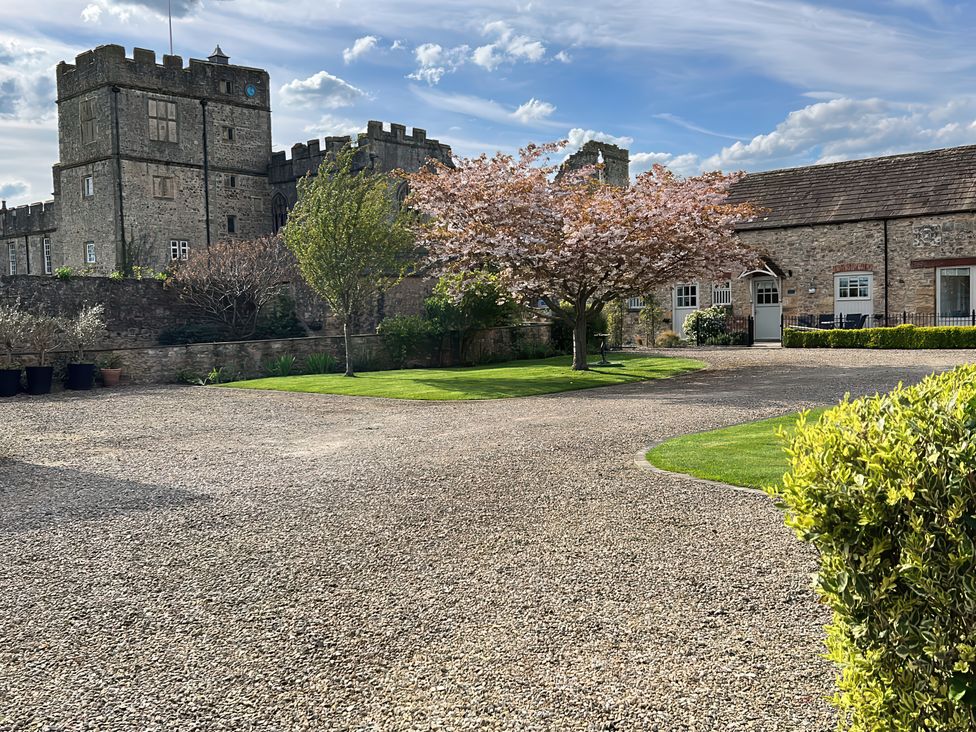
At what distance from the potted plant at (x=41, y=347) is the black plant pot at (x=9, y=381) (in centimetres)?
29

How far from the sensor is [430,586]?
5402mm

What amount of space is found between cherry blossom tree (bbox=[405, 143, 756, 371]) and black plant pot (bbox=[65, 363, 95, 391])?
8.91m

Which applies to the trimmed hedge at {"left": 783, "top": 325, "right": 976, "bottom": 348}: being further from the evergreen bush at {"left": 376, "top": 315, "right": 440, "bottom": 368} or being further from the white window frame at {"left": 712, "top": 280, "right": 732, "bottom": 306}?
the evergreen bush at {"left": 376, "top": 315, "right": 440, "bottom": 368}

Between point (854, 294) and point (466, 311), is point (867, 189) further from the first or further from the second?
point (466, 311)

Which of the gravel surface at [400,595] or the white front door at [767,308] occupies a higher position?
the white front door at [767,308]

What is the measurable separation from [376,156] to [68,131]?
585 inches

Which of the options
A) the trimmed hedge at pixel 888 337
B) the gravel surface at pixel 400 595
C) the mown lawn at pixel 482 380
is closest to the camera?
the gravel surface at pixel 400 595

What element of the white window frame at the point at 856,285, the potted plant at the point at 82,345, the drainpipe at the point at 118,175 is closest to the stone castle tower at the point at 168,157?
the drainpipe at the point at 118,175

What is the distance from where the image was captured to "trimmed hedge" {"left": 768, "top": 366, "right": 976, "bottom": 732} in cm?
271

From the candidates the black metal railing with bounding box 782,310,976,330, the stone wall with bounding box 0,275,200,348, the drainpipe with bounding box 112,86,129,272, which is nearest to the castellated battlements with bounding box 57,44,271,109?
the drainpipe with bounding box 112,86,129,272

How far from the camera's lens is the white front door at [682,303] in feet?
112

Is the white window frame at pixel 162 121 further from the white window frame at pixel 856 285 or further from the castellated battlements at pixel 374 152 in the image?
the white window frame at pixel 856 285

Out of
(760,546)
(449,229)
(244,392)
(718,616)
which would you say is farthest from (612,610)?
(449,229)

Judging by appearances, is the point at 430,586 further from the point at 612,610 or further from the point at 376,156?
the point at 376,156
